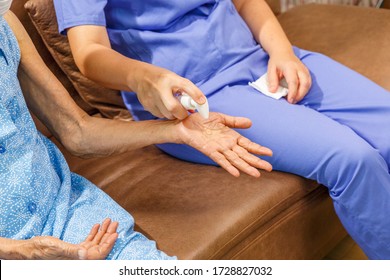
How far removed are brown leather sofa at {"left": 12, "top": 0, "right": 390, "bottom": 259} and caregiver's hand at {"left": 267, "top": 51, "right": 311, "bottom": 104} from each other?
20cm

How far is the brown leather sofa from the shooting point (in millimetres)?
1337

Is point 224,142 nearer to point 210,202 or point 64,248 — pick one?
point 210,202

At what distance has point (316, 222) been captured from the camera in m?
1.59

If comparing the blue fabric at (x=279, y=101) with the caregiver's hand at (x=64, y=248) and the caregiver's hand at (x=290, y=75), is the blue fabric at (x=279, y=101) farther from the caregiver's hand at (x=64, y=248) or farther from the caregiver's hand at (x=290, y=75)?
the caregiver's hand at (x=64, y=248)

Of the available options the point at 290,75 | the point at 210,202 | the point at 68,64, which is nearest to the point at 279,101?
the point at 290,75

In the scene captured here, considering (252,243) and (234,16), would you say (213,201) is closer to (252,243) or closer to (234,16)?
(252,243)

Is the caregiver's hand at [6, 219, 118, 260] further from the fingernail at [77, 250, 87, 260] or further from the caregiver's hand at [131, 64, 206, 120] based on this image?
the caregiver's hand at [131, 64, 206, 120]

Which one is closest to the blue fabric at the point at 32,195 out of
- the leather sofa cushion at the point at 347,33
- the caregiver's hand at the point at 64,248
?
the caregiver's hand at the point at 64,248

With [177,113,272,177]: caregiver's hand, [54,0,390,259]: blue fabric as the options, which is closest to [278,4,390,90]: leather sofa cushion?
[54,0,390,259]: blue fabric

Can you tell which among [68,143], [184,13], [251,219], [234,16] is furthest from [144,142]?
[234,16]

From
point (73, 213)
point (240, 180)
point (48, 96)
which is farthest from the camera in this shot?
point (240, 180)

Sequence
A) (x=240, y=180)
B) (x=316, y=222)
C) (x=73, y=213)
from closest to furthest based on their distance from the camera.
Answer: (x=73, y=213) → (x=240, y=180) → (x=316, y=222)

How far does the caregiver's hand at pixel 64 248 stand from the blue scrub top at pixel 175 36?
1.65 feet

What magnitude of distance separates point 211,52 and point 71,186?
48 centimetres
